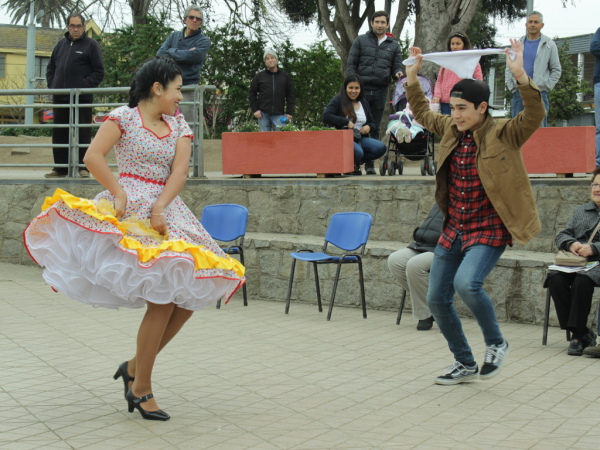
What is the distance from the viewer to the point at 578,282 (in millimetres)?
5652

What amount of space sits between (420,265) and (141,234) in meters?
3.34

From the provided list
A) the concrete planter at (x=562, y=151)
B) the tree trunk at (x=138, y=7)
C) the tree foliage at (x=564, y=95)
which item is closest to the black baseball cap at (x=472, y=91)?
the concrete planter at (x=562, y=151)

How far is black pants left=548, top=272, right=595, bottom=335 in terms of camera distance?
5613mm

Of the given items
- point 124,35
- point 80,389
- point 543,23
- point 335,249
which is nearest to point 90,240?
point 80,389

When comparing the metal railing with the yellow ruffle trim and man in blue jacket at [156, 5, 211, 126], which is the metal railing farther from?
the yellow ruffle trim

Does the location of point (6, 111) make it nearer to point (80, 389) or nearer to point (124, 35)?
point (124, 35)

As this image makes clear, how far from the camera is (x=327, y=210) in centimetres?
844

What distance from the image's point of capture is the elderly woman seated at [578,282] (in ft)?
18.4

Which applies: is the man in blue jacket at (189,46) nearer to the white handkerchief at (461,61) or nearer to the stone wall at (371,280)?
the stone wall at (371,280)

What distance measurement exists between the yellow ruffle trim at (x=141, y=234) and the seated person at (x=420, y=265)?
294 cm

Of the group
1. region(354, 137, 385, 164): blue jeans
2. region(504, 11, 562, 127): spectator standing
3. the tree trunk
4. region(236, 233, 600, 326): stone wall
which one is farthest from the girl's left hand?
the tree trunk

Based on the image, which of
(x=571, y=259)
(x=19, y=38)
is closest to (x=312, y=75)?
(x=571, y=259)

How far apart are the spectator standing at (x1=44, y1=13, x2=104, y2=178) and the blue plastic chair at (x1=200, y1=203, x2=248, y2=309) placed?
2.34 meters

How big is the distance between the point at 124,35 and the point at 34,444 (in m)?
16.9
